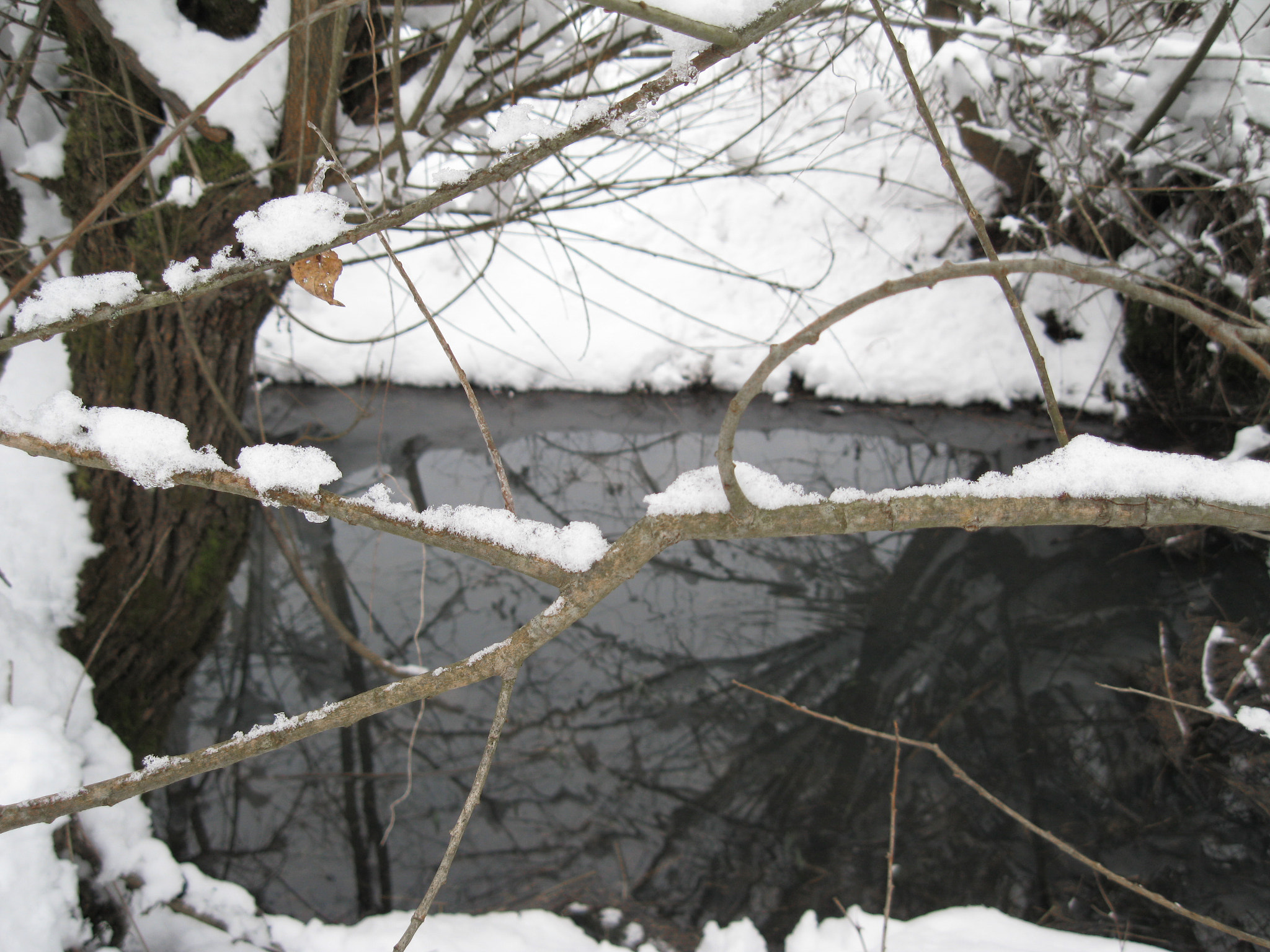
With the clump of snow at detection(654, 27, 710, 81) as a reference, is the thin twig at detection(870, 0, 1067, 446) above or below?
below

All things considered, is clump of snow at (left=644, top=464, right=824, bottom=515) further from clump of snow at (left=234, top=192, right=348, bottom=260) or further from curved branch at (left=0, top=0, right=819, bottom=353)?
clump of snow at (left=234, top=192, right=348, bottom=260)

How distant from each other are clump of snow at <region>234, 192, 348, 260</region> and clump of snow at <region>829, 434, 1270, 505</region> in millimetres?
758

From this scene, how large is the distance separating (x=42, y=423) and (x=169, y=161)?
100 centimetres

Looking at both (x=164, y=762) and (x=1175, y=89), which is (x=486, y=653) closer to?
(x=164, y=762)

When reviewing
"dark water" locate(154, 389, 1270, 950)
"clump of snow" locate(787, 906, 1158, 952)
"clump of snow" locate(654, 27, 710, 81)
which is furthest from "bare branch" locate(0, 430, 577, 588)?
"clump of snow" locate(787, 906, 1158, 952)

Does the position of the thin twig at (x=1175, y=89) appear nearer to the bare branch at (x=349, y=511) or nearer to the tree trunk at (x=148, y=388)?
the bare branch at (x=349, y=511)

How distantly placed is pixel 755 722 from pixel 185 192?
2.57m

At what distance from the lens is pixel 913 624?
2773 mm

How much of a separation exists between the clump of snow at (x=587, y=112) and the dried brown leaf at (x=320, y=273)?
38 cm

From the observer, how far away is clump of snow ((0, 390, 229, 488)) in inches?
32.3

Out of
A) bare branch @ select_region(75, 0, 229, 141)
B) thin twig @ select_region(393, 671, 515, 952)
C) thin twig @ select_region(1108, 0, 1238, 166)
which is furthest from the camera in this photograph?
thin twig @ select_region(1108, 0, 1238, 166)

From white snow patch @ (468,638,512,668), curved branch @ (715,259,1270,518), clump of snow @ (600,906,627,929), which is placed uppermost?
curved branch @ (715,259,1270,518)

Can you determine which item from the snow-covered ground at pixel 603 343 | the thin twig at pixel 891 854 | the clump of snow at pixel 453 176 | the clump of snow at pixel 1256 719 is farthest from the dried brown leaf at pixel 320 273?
the clump of snow at pixel 1256 719

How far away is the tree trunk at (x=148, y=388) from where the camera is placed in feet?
4.84
